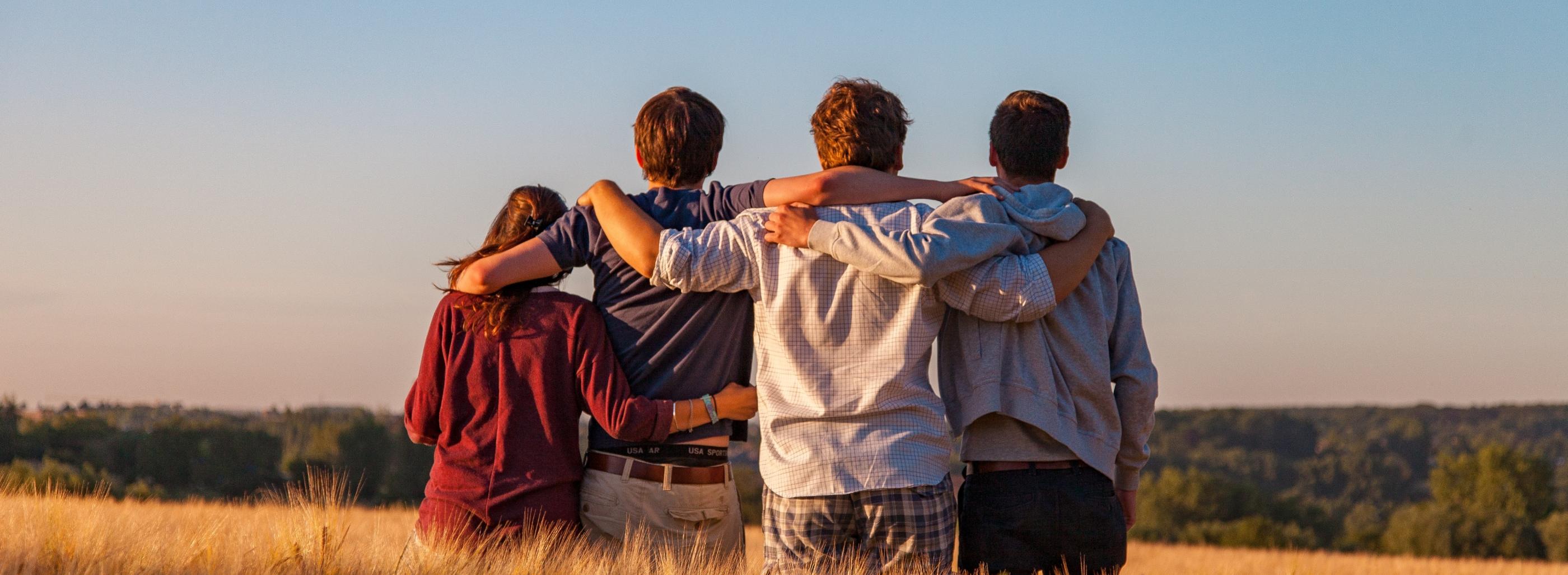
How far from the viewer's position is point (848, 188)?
4383 mm

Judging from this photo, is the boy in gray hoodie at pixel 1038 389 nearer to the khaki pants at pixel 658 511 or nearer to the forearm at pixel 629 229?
the forearm at pixel 629 229

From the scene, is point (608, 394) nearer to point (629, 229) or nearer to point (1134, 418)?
point (629, 229)

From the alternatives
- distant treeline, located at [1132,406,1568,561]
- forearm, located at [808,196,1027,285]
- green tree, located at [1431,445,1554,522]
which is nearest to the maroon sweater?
forearm, located at [808,196,1027,285]

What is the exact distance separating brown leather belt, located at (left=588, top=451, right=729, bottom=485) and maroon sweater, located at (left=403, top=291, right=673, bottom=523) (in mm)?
119

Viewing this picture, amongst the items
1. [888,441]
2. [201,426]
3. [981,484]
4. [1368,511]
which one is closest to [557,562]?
[888,441]

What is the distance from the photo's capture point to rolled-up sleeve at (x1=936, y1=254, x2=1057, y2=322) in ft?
13.9

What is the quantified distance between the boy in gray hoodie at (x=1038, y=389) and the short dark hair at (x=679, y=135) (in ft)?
2.00

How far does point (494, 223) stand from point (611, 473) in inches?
44.5

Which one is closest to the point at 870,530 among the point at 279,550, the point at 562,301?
the point at 562,301

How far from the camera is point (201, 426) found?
5622cm

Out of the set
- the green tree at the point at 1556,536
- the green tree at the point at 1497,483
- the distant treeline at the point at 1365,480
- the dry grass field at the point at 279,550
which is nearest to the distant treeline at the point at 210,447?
the distant treeline at the point at 1365,480

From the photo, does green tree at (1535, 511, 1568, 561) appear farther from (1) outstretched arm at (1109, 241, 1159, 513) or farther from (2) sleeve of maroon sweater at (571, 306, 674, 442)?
(2) sleeve of maroon sweater at (571, 306, 674, 442)

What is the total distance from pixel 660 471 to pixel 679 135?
1264 millimetres

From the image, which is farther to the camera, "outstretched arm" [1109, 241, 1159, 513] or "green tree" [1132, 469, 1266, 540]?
"green tree" [1132, 469, 1266, 540]
